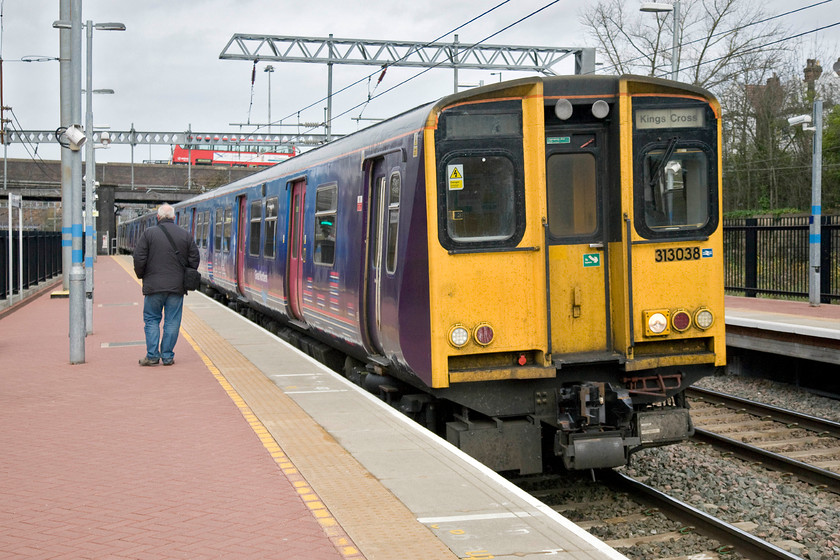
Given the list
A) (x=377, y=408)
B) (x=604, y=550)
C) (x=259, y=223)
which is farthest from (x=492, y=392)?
(x=259, y=223)

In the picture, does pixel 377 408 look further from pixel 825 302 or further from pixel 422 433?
pixel 825 302

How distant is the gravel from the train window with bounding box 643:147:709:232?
237 centimetres

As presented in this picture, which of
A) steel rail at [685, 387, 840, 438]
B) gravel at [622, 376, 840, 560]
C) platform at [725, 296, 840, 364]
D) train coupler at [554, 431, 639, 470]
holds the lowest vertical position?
gravel at [622, 376, 840, 560]

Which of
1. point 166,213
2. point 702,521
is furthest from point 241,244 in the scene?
point 702,521

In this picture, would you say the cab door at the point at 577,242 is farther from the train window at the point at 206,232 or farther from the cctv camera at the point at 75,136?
the train window at the point at 206,232

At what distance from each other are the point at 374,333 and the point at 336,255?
1.75m

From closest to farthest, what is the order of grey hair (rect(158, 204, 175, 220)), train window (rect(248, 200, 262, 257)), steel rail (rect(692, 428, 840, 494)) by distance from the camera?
steel rail (rect(692, 428, 840, 494)) → grey hair (rect(158, 204, 175, 220)) → train window (rect(248, 200, 262, 257))

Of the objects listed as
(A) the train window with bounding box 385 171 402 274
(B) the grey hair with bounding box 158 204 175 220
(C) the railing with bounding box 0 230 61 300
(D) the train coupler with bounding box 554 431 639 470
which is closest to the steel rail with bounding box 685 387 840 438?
(D) the train coupler with bounding box 554 431 639 470

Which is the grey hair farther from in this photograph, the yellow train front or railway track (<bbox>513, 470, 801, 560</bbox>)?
railway track (<bbox>513, 470, 801, 560</bbox>)

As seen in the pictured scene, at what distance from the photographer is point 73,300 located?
12.1m

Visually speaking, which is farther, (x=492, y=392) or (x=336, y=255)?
(x=336, y=255)

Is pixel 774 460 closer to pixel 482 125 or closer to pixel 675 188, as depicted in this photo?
pixel 675 188

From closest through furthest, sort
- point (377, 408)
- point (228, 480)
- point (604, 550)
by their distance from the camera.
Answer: point (604, 550) < point (228, 480) < point (377, 408)

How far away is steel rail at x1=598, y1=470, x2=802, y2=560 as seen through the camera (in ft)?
21.2
